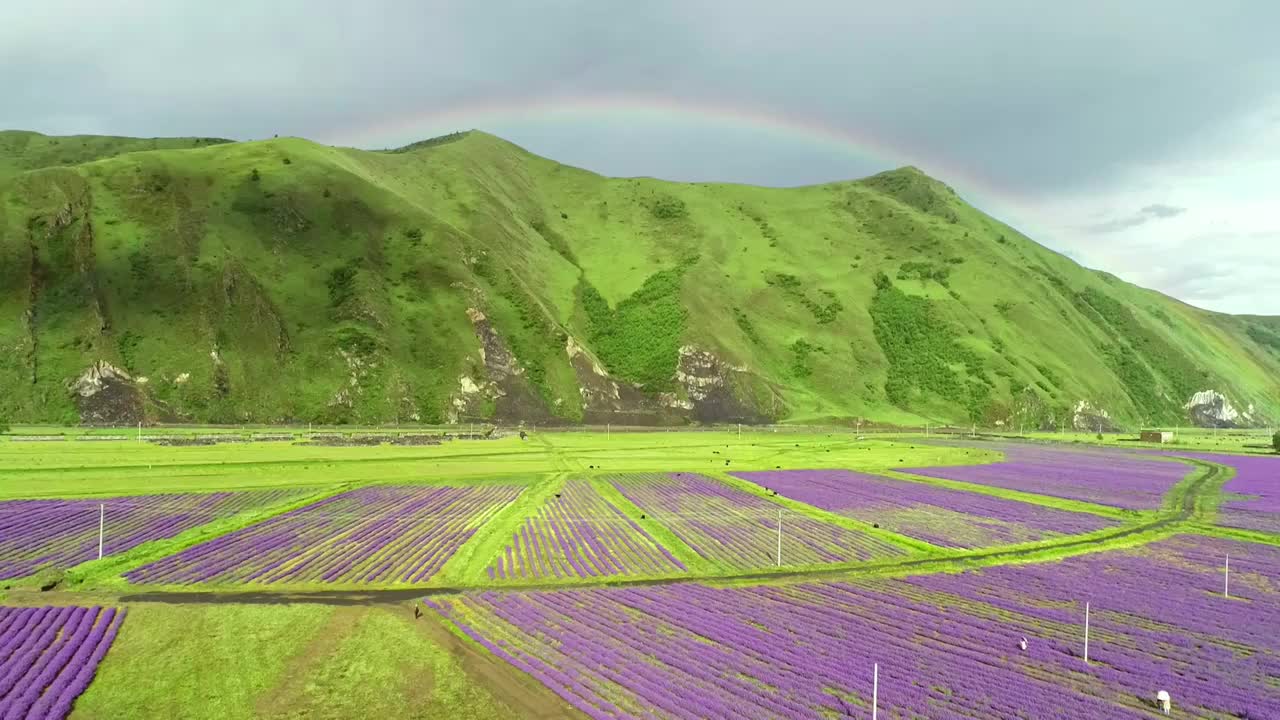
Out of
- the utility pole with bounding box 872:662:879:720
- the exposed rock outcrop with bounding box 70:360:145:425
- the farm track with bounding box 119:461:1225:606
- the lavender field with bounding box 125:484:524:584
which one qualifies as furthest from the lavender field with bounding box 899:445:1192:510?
the exposed rock outcrop with bounding box 70:360:145:425

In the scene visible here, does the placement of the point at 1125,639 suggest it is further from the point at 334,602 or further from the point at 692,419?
the point at 692,419

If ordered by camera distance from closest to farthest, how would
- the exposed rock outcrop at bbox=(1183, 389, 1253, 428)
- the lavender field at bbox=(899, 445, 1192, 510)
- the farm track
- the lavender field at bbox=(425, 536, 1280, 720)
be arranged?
the lavender field at bbox=(425, 536, 1280, 720) → the farm track → the lavender field at bbox=(899, 445, 1192, 510) → the exposed rock outcrop at bbox=(1183, 389, 1253, 428)

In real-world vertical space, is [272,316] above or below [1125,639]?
above

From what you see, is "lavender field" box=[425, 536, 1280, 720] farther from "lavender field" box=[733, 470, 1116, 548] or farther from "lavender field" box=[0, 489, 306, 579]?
"lavender field" box=[0, 489, 306, 579]

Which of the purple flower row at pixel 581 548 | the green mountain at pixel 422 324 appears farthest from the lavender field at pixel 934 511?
the green mountain at pixel 422 324

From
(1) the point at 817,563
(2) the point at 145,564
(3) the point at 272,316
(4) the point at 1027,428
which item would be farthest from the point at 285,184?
(4) the point at 1027,428

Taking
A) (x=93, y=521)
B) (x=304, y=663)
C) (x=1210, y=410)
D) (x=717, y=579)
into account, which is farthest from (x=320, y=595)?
(x=1210, y=410)

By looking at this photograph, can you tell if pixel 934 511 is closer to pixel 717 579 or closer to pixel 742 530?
pixel 742 530

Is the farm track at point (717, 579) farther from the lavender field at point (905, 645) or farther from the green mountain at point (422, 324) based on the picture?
the green mountain at point (422, 324)
